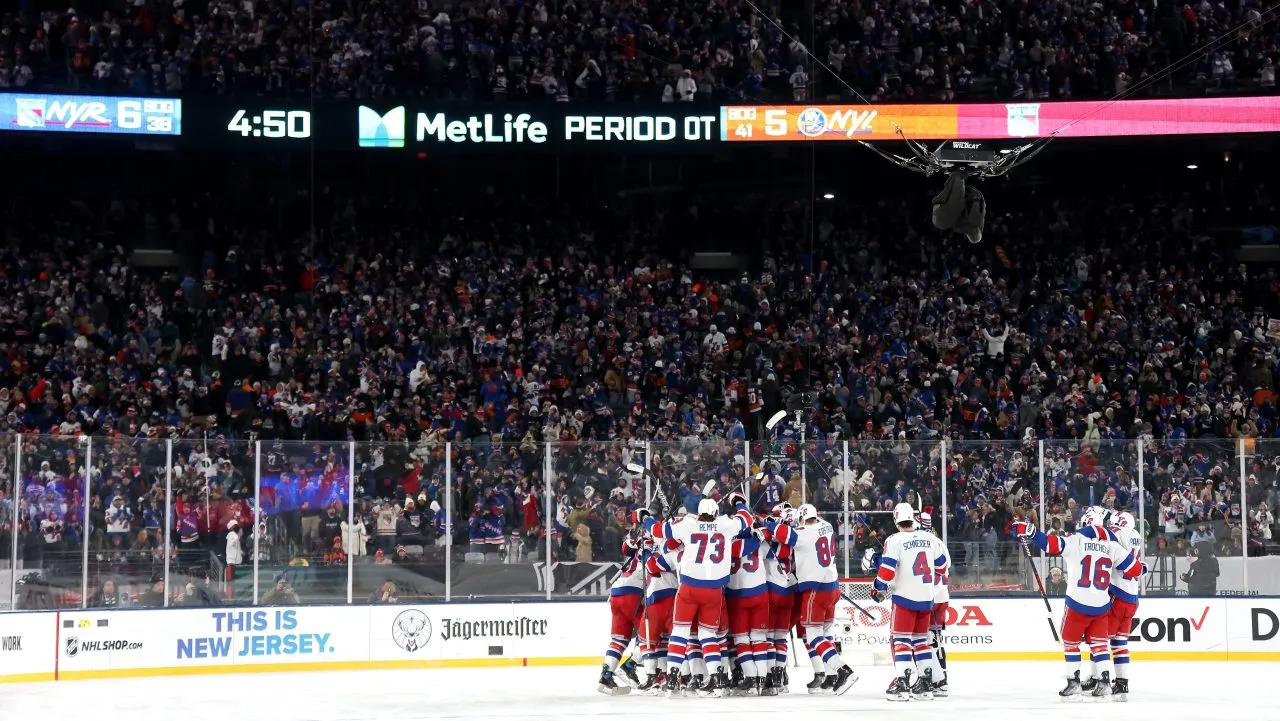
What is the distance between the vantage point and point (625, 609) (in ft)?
46.1

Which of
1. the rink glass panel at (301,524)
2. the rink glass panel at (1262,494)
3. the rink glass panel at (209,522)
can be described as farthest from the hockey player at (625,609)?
the rink glass panel at (1262,494)

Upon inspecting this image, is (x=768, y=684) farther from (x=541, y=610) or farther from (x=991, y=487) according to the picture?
(x=991, y=487)

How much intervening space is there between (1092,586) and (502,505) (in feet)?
Result: 20.6

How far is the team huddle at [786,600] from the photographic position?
13469 mm

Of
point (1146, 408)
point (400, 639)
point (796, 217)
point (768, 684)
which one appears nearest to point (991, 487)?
point (768, 684)

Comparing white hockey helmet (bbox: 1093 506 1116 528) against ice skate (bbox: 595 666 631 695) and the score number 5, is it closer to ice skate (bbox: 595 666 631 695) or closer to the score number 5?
ice skate (bbox: 595 666 631 695)

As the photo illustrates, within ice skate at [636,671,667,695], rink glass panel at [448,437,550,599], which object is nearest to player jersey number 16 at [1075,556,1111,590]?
ice skate at [636,671,667,695]

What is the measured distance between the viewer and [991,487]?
1773 cm

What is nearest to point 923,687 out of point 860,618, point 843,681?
point 843,681

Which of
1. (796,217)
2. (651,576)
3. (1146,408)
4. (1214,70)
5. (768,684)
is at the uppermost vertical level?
(1214,70)

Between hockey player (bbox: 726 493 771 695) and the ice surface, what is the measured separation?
342 mm

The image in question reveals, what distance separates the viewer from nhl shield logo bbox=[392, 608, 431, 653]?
16.6 metres

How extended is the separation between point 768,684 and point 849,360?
12560 mm

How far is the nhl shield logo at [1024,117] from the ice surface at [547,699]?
41.7ft
